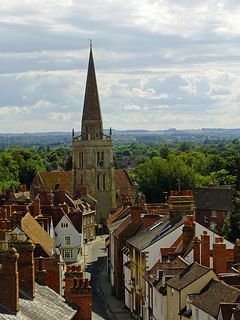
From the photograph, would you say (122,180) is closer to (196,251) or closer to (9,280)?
(196,251)

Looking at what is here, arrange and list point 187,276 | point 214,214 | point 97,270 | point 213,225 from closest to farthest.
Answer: point 187,276 < point 97,270 < point 213,225 < point 214,214

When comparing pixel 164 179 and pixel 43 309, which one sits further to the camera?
pixel 164 179

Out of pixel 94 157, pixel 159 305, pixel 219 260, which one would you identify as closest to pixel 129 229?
pixel 159 305

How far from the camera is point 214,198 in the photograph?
10688 centimetres

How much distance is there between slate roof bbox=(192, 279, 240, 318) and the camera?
1357 inches

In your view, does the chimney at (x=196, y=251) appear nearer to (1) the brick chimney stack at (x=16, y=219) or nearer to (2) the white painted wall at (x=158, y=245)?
(2) the white painted wall at (x=158, y=245)

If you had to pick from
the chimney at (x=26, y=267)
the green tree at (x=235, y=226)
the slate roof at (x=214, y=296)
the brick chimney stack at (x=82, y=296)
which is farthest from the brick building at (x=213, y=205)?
the chimney at (x=26, y=267)

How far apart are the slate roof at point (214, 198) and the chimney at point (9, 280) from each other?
8169 cm

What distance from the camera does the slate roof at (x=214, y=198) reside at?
104m

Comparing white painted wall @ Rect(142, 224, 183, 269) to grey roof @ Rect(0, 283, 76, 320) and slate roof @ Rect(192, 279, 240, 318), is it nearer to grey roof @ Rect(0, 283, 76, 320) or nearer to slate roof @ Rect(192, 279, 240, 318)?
slate roof @ Rect(192, 279, 240, 318)

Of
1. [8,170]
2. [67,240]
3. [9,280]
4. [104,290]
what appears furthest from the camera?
[8,170]

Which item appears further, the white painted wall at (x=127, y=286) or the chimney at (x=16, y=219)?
the white painted wall at (x=127, y=286)

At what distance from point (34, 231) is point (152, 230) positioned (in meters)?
9.13

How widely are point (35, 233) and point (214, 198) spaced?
169ft
